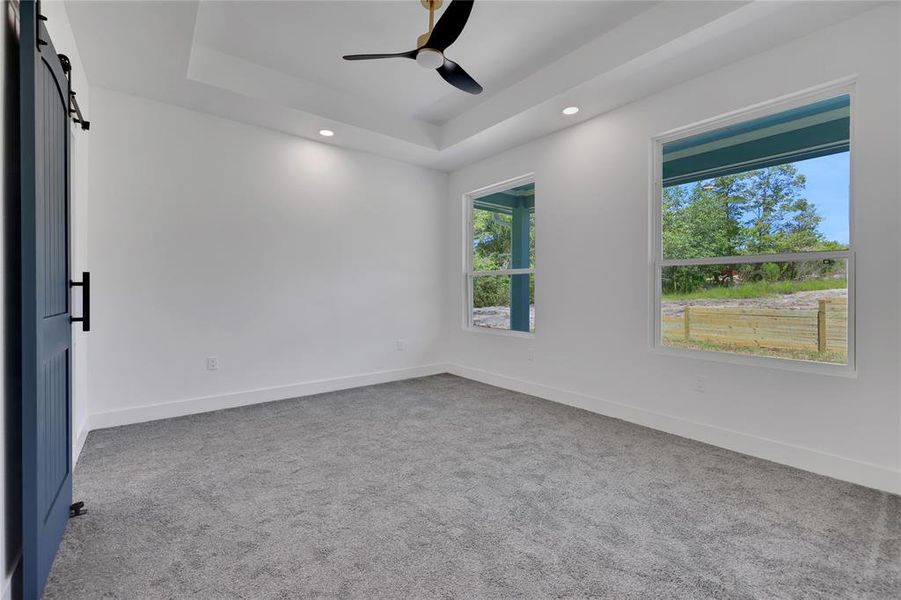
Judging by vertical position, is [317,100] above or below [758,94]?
above

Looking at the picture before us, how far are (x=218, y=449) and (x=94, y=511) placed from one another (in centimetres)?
83

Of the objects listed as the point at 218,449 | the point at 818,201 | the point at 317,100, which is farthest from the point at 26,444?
the point at 818,201

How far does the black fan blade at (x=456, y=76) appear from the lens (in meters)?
2.59

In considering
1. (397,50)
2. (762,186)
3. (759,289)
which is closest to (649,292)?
(759,289)

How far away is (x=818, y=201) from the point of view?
103 inches

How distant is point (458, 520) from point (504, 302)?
3161 millimetres

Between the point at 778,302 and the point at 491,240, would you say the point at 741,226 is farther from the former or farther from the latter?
the point at 491,240

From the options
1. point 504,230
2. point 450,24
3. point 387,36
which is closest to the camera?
point 450,24

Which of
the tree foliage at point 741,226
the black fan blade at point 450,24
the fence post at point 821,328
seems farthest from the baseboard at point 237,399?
the fence post at point 821,328

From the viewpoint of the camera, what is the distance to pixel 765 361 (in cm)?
278

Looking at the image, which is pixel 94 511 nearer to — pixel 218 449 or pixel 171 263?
pixel 218 449

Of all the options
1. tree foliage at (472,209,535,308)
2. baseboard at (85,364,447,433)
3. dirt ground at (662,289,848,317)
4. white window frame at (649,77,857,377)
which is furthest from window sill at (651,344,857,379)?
baseboard at (85,364,447,433)

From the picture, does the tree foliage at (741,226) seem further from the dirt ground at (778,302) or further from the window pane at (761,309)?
the dirt ground at (778,302)

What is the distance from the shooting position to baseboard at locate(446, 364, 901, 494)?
2.34 metres
